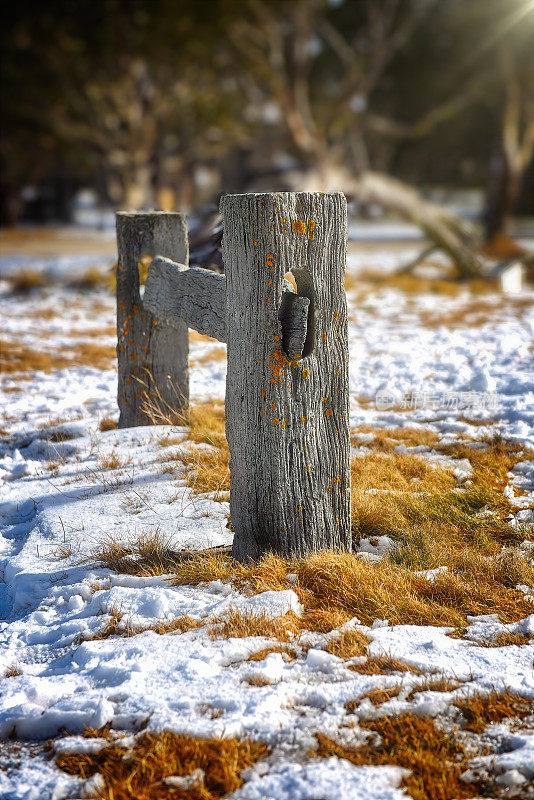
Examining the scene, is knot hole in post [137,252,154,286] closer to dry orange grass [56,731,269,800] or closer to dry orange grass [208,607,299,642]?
dry orange grass [208,607,299,642]

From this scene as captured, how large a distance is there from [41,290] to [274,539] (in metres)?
9.40

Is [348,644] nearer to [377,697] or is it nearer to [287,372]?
[377,697]

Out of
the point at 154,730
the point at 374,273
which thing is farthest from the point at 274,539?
the point at 374,273

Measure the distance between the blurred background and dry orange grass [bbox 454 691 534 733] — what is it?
23.7 feet

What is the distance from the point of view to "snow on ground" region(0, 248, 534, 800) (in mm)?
2156

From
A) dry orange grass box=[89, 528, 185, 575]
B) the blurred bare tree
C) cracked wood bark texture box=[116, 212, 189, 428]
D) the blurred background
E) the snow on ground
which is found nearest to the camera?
the snow on ground

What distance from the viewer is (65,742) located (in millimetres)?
2164

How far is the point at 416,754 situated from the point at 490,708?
0.32m

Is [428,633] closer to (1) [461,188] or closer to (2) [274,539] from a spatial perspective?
(2) [274,539]

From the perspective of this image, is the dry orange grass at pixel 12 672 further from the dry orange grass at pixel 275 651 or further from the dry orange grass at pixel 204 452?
the dry orange grass at pixel 204 452

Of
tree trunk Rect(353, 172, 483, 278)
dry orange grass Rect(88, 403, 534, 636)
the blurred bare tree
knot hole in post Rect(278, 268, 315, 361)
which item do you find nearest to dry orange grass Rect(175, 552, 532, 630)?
dry orange grass Rect(88, 403, 534, 636)

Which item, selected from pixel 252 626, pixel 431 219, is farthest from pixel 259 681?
pixel 431 219

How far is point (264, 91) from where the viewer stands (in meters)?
20.4

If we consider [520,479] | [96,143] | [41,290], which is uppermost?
[96,143]
